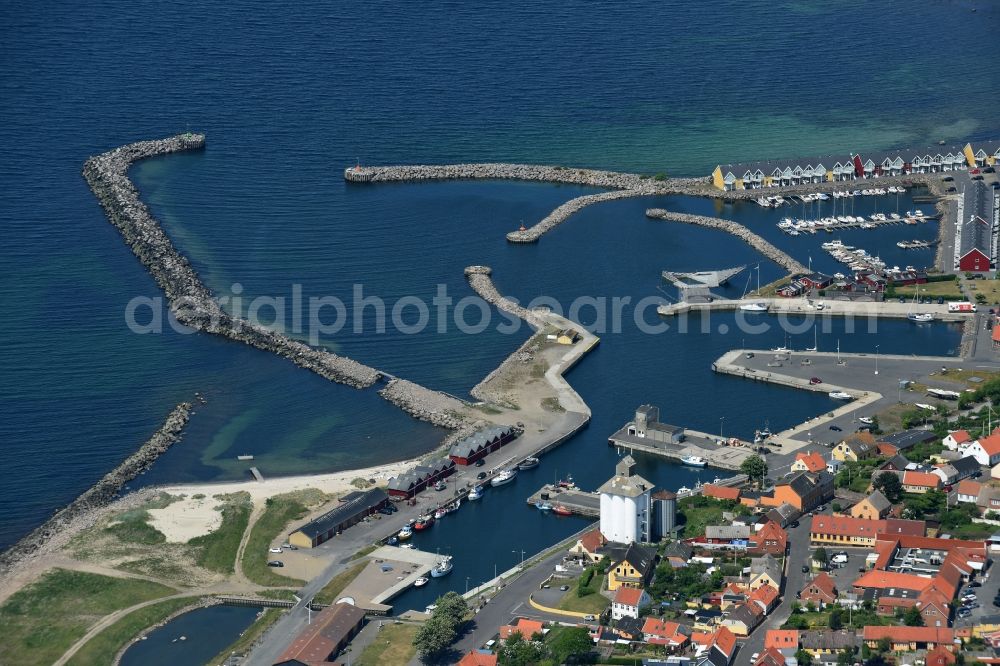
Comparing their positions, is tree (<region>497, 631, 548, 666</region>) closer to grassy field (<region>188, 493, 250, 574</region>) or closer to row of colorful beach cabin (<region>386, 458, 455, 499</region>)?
grassy field (<region>188, 493, 250, 574</region>)

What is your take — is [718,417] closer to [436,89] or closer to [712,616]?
[712,616]

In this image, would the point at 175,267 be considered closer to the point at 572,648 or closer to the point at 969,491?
the point at 572,648

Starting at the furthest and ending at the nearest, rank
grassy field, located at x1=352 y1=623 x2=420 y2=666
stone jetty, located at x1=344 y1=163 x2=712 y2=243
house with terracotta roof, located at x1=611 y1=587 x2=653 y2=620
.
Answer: stone jetty, located at x1=344 y1=163 x2=712 y2=243
house with terracotta roof, located at x1=611 y1=587 x2=653 y2=620
grassy field, located at x1=352 y1=623 x2=420 y2=666

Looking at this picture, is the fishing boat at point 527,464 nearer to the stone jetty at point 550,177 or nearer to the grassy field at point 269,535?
the grassy field at point 269,535

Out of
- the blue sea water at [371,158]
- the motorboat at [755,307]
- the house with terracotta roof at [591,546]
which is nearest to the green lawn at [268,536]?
the blue sea water at [371,158]

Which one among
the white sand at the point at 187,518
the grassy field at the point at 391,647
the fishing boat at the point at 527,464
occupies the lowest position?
the grassy field at the point at 391,647

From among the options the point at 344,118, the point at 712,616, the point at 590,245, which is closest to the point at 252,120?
the point at 344,118


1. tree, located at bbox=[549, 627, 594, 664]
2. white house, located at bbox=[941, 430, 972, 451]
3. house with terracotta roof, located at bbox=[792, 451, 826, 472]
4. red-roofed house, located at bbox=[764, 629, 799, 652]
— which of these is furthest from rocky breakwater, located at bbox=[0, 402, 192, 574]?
white house, located at bbox=[941, 430, 972, 451]
